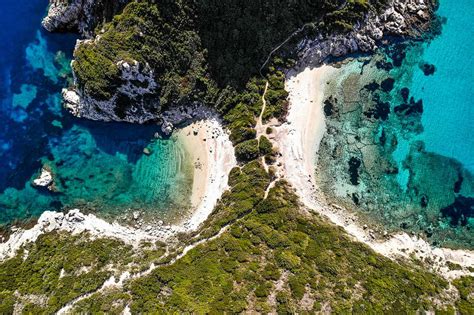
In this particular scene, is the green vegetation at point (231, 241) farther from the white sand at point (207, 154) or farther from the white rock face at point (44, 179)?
the white rock face at point (44, 179)

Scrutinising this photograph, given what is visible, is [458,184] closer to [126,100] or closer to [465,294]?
[465,294]

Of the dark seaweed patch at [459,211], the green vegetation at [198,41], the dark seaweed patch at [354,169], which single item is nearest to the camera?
the green vegetation at [198,41]

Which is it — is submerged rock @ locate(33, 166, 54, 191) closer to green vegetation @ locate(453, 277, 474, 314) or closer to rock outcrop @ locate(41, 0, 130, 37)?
rock outcrop @ locate(41, 0, 130, 37)

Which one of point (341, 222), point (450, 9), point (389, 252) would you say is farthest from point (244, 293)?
point (450, 9)

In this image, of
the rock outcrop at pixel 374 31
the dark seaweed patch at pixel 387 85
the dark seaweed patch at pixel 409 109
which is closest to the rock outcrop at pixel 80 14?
the rock outcrop at pixel 374 31

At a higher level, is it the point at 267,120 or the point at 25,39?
the point at 25,39

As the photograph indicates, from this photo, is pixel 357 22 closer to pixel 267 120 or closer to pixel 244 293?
pixel 267 120

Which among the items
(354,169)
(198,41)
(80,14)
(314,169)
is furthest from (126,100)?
(354,169)
